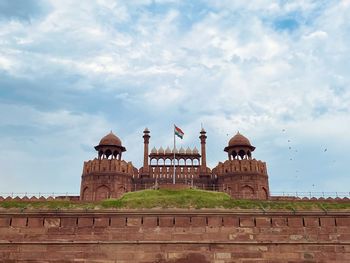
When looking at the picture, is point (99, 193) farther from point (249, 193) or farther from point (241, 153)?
point (241, 153)

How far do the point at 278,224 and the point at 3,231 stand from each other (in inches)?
467

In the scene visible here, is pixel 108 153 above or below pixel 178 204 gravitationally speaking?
above

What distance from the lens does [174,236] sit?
51.9ft

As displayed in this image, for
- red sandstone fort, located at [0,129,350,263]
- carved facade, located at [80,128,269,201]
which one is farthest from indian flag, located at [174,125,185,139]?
red sandstone fort, located at [0,129,350,263]

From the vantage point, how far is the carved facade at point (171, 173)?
29.3m

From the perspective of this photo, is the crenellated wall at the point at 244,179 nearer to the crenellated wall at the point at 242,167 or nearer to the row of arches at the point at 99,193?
the crenellated wall at the point at 242,167

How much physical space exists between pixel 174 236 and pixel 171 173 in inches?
622

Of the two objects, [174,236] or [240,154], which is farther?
[240,154]

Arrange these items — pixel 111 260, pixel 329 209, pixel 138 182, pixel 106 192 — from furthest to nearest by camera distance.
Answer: pixel 138 182 < pixel 106 192 < pixel 329 209 < pixel 111 260

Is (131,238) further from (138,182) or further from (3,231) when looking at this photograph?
(138,182)

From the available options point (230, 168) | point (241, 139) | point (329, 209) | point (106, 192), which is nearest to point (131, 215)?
point (329, 209)

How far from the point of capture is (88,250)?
1563 cm

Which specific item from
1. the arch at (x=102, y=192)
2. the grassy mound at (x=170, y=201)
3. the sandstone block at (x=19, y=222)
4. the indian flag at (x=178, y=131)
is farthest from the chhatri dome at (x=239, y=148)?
A: the sandstone block at (x=19, y=222)

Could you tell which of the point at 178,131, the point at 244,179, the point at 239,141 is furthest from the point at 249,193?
the point at 178,131
